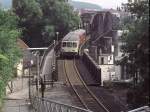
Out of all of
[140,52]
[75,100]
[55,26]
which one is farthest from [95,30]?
[140,52]

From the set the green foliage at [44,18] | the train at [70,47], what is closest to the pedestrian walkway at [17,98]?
the train at [70,47]

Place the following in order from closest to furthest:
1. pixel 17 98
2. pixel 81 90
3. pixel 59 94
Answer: pixel 59 94 → pixel 17 98 → pixel 81 90

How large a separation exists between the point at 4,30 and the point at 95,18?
2431 inches

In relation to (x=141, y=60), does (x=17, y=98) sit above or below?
below

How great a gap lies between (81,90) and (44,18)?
189 feet

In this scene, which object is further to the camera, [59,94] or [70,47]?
[70,47]

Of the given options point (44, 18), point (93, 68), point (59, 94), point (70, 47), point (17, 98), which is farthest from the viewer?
point (44, 18)

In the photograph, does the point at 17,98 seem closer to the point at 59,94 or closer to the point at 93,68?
the point at 59,94

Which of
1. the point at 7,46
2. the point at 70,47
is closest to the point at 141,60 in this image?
the point at 7,46

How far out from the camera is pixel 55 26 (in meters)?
104

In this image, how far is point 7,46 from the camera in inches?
1416

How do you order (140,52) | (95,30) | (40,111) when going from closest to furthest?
1. (140,52)
2. (40,111)
3. (95,30)

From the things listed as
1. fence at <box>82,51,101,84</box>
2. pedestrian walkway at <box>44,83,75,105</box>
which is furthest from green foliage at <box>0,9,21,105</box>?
fence at <box>82,51,101,84</box>

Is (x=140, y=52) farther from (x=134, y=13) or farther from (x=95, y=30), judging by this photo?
(x=95, y=30)
